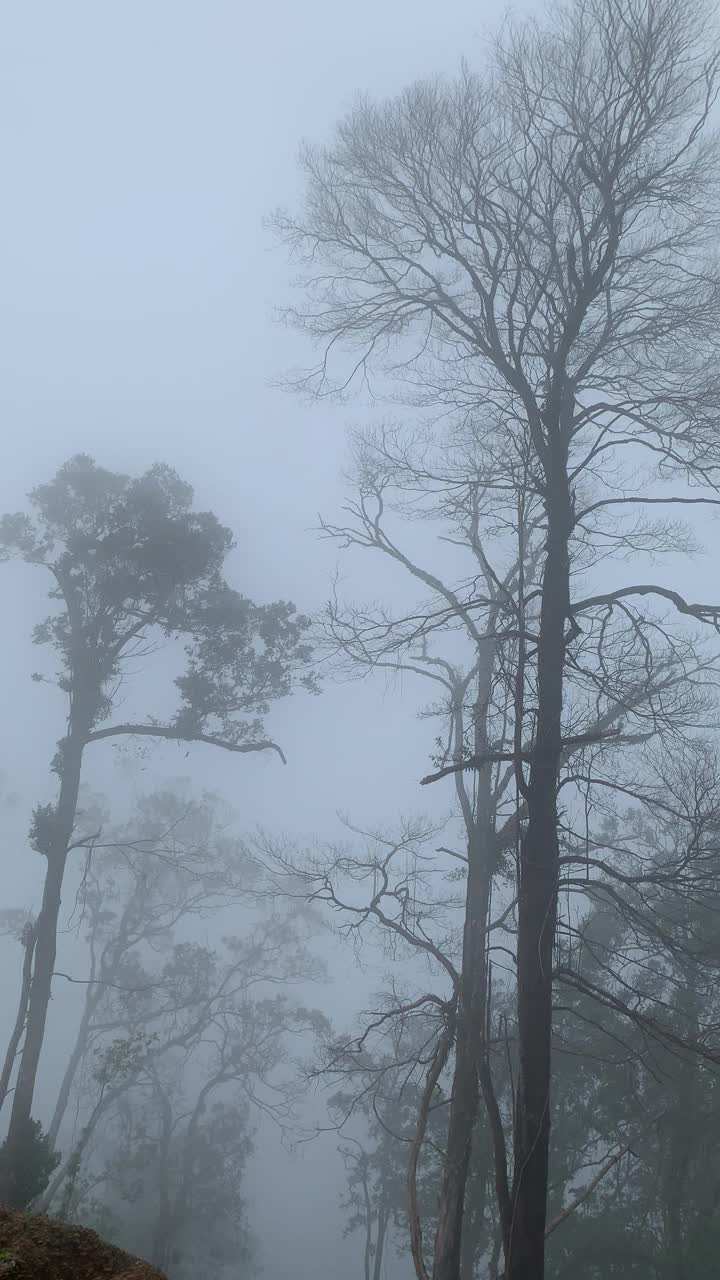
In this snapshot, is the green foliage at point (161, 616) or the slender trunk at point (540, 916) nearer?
the slender trunk at point (540, 916)

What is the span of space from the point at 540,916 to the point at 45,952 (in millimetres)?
9728

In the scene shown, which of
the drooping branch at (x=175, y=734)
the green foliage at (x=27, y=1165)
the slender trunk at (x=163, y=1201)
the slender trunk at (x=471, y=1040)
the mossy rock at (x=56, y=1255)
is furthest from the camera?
the slender trunk at (x=163, y=1201)

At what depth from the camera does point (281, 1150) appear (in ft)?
189

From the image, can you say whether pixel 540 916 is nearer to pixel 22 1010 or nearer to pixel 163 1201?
pixel 22 1010

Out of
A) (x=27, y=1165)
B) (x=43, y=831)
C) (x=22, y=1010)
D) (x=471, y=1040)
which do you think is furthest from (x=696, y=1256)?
(x=43, y=831)

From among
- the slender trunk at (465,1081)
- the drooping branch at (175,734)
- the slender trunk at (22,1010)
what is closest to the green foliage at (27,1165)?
the slender trunk at (22,1010)

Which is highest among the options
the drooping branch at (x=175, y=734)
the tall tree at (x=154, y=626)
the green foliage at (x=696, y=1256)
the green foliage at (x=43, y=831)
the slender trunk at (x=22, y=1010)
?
the tall tree at (x=154, y=626)

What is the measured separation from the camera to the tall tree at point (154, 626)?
14.8m

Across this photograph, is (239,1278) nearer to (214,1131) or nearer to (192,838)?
(214,1131)

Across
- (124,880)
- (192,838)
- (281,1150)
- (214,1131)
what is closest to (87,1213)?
(214,1131)

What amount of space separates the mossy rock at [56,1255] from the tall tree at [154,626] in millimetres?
12875

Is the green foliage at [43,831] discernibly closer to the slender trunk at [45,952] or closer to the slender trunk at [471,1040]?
the slender trunk at [45,952]

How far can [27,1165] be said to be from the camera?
9.18 meters

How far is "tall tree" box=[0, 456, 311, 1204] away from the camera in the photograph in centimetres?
1475
